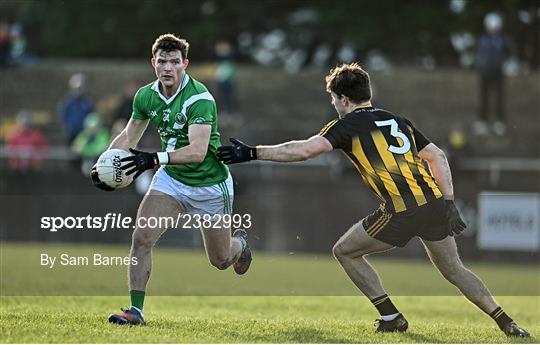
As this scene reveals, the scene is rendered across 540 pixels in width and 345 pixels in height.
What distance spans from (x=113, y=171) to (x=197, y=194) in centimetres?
75

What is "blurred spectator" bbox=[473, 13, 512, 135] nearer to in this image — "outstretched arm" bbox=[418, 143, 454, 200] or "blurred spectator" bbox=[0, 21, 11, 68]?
"blurred spectator" bbox=[0, 21, 11, 68]

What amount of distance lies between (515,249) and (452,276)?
33.8 feet

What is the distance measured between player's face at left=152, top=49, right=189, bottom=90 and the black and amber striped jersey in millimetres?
1218

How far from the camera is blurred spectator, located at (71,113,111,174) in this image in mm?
21219

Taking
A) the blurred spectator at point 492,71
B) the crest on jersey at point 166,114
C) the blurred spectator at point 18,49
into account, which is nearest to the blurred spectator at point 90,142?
the blurred spectator at point 18,49

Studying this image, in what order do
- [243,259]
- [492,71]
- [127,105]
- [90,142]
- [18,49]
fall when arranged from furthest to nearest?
1. [18,49]
2. [492,71]
3. [90,142]
4. [127,105]
5. [243,259]

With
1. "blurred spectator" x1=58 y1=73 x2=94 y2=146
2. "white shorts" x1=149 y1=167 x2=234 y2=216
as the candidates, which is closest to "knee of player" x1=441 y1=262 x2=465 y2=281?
"white shorts" x1=149 y1=167 x2=234 y2=216

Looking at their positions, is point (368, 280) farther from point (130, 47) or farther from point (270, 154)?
point (130, 47)

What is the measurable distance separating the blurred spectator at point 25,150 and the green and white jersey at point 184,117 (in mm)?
13296

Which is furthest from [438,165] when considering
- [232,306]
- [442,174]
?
[232,306]

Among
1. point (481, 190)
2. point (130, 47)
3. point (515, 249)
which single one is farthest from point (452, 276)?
point (130, 47)

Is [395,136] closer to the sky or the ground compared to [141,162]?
closer to the sky

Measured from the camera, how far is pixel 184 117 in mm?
8758

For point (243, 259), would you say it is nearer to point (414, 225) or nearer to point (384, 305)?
point (384, 305)
